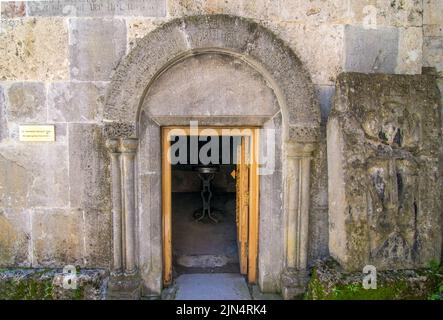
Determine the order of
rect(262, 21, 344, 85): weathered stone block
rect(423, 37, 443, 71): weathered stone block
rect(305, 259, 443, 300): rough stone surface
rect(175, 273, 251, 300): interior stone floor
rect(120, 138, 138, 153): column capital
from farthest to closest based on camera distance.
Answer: rect(423, 37, 443, 71): weathered stone block < rect(175, 273, 251, 300): interior stone floor < rect(262, 21, 344, 85): weathered stone block < rect(120, 138, 138, 153): column capital < rect(305, 259, 443, 300): rough stone surface

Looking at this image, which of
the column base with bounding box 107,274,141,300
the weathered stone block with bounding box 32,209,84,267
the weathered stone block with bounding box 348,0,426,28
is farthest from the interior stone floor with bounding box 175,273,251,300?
the weathered stone block with bounding box 348,0,426,28

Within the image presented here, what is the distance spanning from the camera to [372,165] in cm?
296

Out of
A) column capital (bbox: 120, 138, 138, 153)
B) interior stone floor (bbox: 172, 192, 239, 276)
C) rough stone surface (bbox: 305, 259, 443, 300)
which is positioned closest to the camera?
rough stone surface (bbox: 305, 259, 443, 300)

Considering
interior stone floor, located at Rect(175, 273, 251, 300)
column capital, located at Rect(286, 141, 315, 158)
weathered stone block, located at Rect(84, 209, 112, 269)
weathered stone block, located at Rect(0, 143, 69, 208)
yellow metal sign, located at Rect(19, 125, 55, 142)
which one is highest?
yellow metal sign, located at Rect(19, 125, 55, 142)

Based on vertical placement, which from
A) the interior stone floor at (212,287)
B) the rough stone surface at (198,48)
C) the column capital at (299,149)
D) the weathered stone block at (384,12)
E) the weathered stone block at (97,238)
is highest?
the weathered stone block at (384,12)

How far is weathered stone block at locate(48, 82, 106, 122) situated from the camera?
309 centimetres

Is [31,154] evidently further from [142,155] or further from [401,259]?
[401,259]

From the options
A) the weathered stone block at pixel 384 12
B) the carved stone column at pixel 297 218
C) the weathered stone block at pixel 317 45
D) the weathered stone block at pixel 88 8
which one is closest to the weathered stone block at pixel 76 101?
the weathered stone block at pixel 88 8

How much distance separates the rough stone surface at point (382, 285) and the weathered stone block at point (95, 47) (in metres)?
2.62

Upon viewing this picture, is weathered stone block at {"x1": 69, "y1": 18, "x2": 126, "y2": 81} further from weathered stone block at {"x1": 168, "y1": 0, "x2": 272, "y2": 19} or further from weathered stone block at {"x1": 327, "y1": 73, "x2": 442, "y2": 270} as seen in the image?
weathered stone block at {"x1": 327, "y1": 73, "x2": 442, "y2": 270}

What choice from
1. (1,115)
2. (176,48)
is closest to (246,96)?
(176,48)

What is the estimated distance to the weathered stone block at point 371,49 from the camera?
3.18 m

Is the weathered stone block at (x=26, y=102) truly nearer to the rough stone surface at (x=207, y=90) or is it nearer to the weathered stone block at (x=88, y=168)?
the weathered stone block at (x=88, y=168)

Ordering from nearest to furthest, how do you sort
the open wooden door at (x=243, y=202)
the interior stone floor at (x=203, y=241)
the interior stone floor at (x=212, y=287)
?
the interior stone floor at (x=212, y=287) → the open wooden door at (x=243, y=202) → the interior stone floor at (x=203, y=241)
